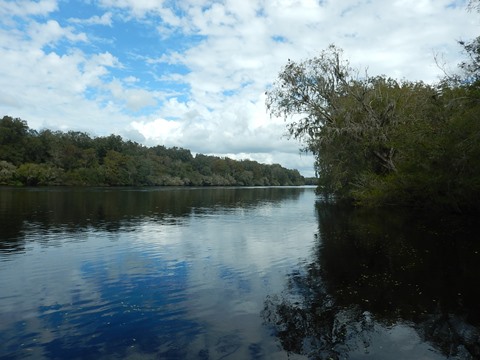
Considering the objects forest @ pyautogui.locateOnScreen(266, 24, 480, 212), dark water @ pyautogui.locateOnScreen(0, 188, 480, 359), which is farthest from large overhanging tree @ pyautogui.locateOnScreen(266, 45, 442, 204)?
dark water @ pyautogui.locateOnScreen(0, 188, 480, 359)

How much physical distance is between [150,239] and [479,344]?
18.6 meters

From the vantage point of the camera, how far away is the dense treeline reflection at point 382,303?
8.86 meters

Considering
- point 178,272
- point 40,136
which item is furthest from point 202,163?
point 178,272

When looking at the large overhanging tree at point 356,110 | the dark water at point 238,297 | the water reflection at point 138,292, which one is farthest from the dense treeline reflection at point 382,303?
the large overhanging tree at point 356,110

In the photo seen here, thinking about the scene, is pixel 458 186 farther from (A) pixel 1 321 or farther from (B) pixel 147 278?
(A) pixel 1 321

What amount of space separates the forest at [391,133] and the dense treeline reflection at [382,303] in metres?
8.32

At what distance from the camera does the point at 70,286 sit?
523 inches

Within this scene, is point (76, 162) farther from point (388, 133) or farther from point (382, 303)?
point (382, 303)

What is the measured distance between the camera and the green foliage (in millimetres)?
27000

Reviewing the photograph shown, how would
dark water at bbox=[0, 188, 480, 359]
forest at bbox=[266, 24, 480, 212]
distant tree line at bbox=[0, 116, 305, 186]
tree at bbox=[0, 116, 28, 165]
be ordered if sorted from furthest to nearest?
tree at bbox=[0, 116, 28, 165] → distant tree line at bbox=[0, 116, 305, 186] → forest at bbox=[266, 24, 480, 212] → dark water at bbox=[0, 188, 480, 359]

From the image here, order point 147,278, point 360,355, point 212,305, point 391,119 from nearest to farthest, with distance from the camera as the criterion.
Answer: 1. point 360,355
2. point 212,305
3. point 147,278
4. point 391,119

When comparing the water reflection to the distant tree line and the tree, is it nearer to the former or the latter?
the distant tree line

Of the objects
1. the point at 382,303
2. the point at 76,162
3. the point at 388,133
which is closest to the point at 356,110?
the point at 388,133

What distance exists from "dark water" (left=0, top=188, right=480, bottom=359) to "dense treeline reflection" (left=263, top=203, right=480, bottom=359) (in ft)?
0.14
